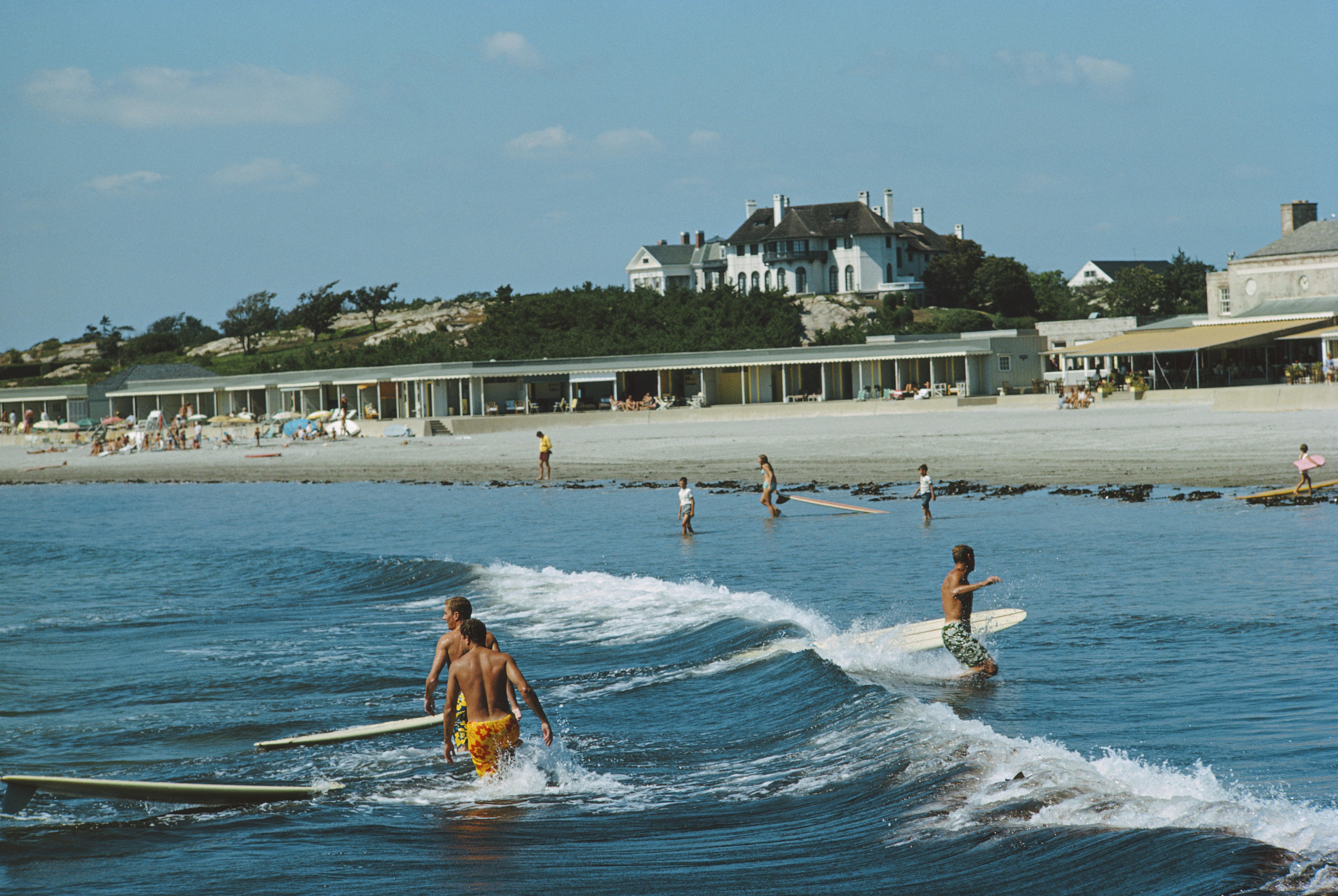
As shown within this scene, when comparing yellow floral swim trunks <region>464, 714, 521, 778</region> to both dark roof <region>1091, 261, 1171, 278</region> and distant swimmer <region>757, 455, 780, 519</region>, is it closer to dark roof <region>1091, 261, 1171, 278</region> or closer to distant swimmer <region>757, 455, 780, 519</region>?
distant swimmer <region>757, 455, 780, 519</region>

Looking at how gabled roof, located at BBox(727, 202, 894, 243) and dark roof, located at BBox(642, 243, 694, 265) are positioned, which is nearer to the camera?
gabled roof, located at BBox(727, 202, 894, 243)

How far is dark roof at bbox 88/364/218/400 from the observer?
74438mm

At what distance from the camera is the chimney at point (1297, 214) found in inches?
2628

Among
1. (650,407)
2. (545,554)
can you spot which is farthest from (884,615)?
(650,407)

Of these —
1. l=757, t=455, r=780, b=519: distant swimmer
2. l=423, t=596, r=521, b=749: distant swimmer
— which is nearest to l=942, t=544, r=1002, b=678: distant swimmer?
l=423, t=596, r=521, b=749: distant swimmer

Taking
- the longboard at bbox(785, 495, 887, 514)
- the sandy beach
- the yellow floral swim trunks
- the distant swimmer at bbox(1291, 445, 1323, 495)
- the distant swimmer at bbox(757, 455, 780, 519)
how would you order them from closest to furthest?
the yellow floral swim trunks, the distant swimmer at bbox(1291, 445, 1323, 495), the distant swimmer at bbox(757, 455, 780, 519), the longboard at bbox(785, 495, 887, 514), the sandy beach

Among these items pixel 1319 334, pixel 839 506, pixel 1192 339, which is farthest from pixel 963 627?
pixel 1192 339

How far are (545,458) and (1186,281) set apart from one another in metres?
80.5

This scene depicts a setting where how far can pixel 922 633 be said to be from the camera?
12492mm

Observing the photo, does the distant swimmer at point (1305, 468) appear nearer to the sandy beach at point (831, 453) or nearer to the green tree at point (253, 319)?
the sandy beach at point (831, 453)

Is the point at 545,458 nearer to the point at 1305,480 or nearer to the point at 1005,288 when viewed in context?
the point at 1305,480

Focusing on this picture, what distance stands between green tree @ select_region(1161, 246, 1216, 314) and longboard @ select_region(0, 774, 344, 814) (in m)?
95.5

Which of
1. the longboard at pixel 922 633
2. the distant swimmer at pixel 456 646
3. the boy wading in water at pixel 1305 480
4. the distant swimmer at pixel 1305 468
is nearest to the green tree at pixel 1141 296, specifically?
the boy wading in water at pixel 1305 480

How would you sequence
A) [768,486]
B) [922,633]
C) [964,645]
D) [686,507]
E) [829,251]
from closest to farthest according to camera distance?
1. [964,645]
2. [922,633]
3. [686,507]
4. [768,486]
5. [829,251]
